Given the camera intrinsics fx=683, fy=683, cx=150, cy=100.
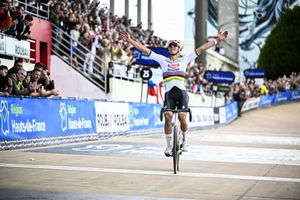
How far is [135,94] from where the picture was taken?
3334cm

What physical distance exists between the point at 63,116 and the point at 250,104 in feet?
122

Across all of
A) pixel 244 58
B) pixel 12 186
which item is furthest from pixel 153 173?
pixel 244 58

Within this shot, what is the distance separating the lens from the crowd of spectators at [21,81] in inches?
649

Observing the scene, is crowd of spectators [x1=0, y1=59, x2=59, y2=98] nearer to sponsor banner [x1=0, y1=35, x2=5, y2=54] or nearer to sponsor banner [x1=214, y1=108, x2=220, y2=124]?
sponsor banner [x1=0, y1=35, x2=5, y2=54]

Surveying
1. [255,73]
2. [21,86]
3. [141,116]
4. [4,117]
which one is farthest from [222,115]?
[4,117]

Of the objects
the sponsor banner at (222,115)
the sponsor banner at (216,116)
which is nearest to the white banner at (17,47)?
the sponsor banner at (216,116)

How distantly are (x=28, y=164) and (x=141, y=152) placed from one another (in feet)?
15.2

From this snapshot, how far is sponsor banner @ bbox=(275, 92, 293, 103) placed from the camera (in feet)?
212

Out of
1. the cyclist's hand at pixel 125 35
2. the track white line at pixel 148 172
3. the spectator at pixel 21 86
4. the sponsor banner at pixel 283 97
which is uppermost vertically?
the cyclist's hand at pixel 125 35

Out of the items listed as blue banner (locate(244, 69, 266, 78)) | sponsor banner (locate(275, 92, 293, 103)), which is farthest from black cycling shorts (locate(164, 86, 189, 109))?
sponsor banner (locate(275, 92, 293, 103))

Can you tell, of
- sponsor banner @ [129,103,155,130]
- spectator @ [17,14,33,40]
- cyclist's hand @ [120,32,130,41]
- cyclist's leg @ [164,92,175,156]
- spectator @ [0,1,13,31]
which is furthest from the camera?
sponsor banner @ [129,103,155,130]

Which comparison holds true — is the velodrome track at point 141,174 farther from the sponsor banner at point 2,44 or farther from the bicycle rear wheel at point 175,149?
the sponsor banner at point 2,44

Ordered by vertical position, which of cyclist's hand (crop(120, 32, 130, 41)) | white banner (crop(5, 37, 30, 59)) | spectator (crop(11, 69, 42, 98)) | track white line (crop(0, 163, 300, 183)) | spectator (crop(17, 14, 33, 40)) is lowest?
track white line (crop(0, 163, 300, 183))

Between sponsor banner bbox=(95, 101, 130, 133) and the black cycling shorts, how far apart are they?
8836 mm
